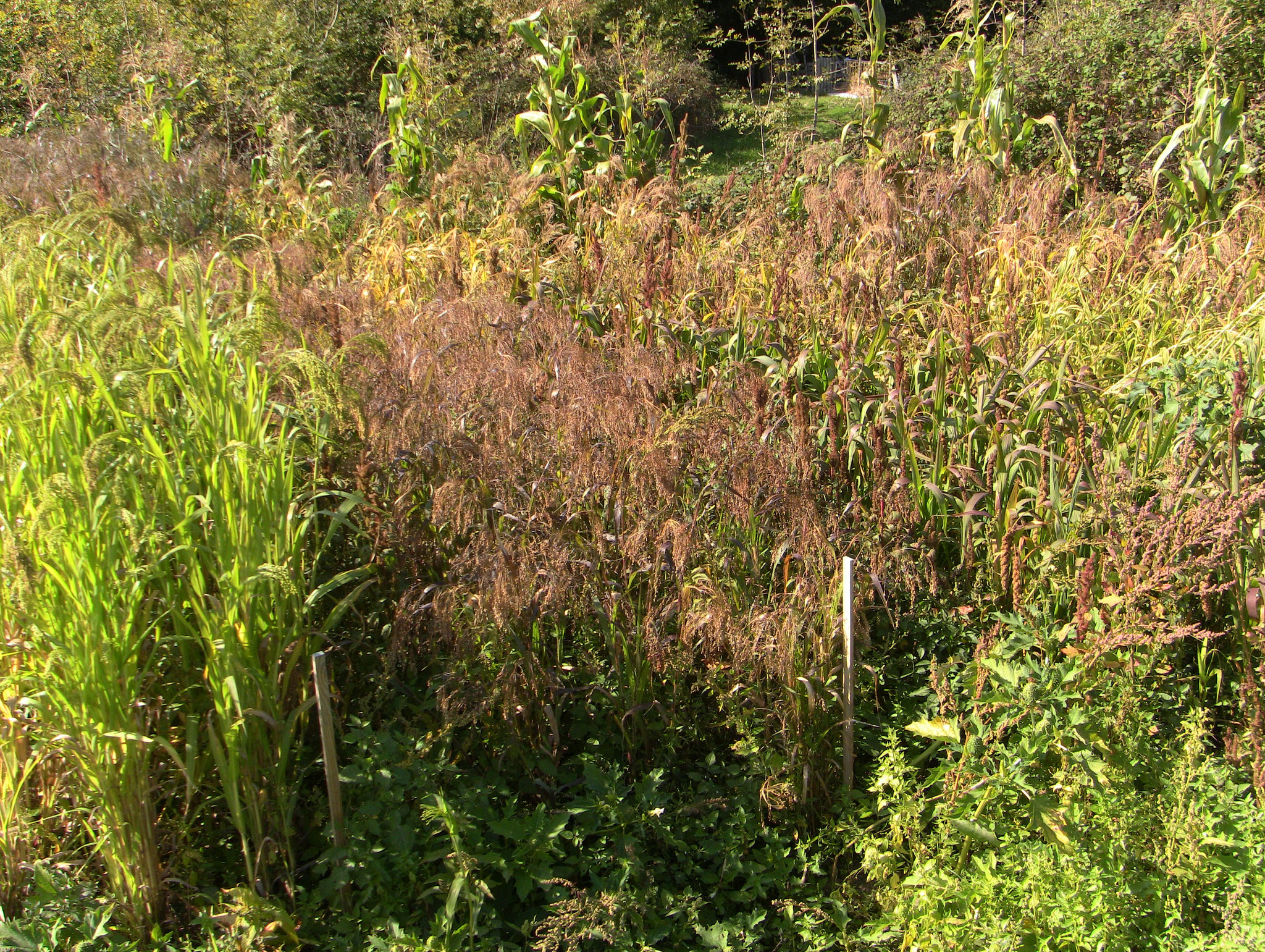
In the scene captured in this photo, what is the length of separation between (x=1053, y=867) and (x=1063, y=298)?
2.36 metres

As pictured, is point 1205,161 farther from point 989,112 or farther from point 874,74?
point 874,74

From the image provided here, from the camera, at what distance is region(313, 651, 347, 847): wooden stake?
79.9 inches

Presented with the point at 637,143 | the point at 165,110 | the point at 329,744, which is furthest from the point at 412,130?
the point at 329,744

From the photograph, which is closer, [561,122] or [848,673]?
[848,673]

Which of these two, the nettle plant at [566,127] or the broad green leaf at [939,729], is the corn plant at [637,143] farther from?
the broad green leaf at [939,729]

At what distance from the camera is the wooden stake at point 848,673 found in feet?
7.61

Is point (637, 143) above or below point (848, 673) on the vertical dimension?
above

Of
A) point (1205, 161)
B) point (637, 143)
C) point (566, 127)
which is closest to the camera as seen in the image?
point (1205, 161)

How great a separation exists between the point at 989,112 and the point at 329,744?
15.9 ft

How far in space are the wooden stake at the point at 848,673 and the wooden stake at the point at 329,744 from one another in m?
1.21

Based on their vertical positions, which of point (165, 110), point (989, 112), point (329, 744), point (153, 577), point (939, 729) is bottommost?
point (939, 729)

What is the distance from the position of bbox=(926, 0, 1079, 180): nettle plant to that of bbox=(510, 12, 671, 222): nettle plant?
5.64ft

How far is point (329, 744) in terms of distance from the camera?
207 cm

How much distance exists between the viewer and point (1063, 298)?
366 centimetres
